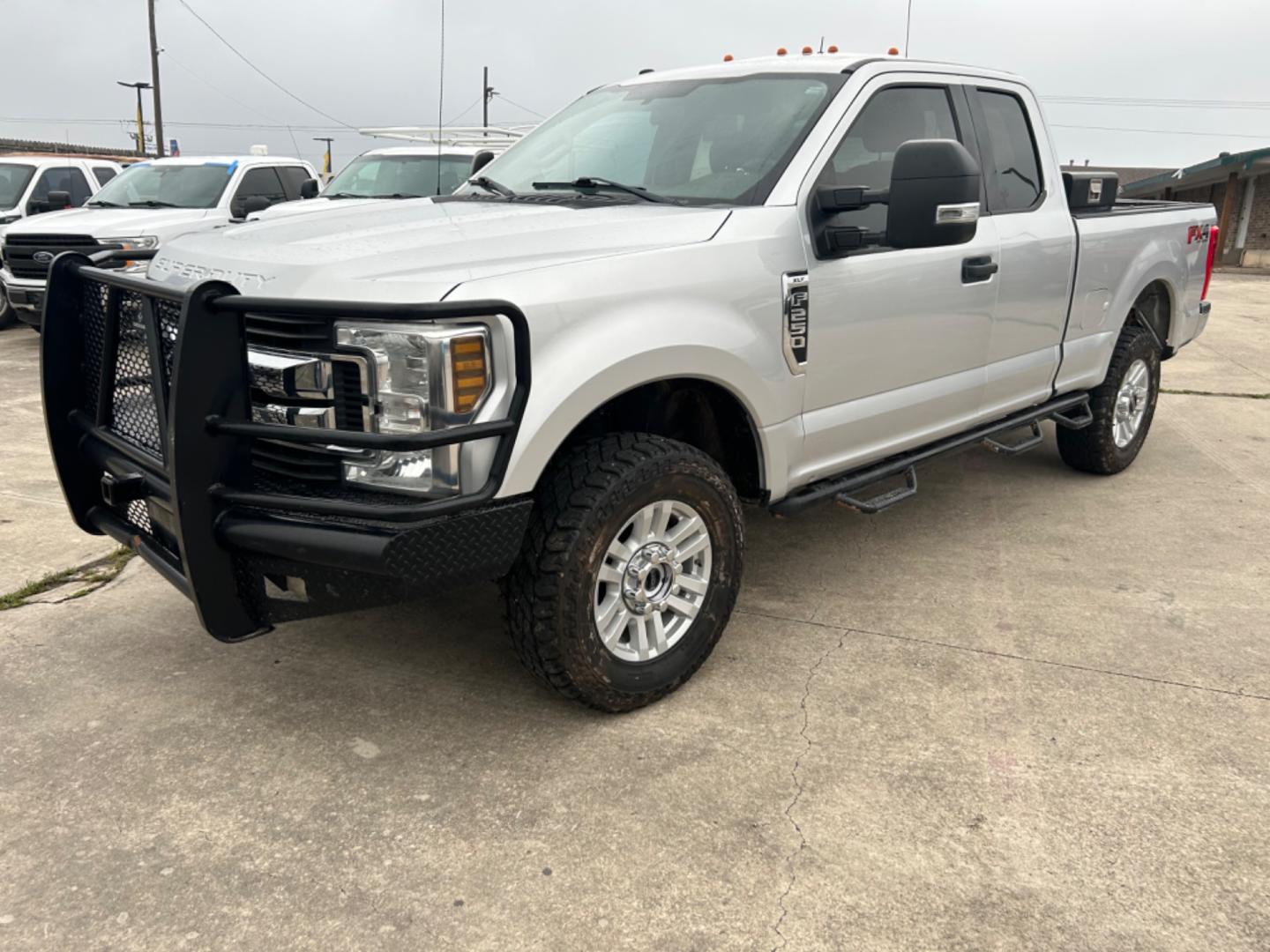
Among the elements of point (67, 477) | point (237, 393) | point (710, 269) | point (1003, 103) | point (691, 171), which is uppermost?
point (1003, 103)

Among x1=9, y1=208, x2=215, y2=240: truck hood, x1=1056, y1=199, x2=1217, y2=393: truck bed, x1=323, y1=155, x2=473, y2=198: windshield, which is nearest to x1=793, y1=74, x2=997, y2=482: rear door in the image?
x1=1056, y1=199, x2=1217, y2=393: truck bed

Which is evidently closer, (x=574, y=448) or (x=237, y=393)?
(x=237, y=393)

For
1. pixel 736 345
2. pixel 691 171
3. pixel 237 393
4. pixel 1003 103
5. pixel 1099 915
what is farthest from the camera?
pixel 1003 103

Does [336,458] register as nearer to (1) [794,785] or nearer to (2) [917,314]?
(1) [794,785]

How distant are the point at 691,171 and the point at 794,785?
2.04m

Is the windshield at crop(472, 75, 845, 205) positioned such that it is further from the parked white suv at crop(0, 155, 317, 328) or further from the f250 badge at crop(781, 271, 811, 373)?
the parked white suv at crop(0, 155, 317, 328)

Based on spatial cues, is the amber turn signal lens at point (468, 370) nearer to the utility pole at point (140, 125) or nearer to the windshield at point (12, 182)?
the windshield at point (12, 182)

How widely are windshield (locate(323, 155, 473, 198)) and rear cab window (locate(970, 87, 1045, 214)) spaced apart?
6.26 meters

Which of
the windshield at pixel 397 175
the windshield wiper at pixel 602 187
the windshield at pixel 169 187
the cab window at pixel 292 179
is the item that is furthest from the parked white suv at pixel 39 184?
the windshield wiper at pixel 602 187

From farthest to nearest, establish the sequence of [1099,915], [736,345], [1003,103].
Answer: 1. [1003,103]
2. [736,345]
3. [1099,915]

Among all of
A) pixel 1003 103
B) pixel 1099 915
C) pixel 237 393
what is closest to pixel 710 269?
pixel 237 393

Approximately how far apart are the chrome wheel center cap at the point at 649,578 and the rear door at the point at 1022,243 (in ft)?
6.30

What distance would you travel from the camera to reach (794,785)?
272 cm

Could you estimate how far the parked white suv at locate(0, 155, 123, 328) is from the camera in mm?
11531
